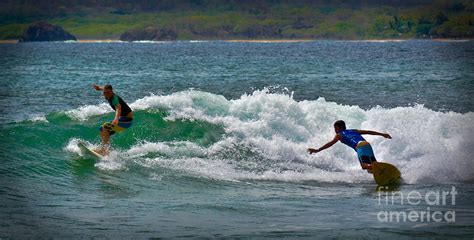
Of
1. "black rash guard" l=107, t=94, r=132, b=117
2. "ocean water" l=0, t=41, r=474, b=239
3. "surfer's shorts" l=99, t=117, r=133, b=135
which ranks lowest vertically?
"ocean water" l=0, t=41, r=474, b=239

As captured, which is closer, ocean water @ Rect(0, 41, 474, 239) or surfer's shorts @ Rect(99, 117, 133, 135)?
ocean water @ Rect(0, 41, 474, 239)

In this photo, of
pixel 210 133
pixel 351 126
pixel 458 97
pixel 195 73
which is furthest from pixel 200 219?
pixel 195 73

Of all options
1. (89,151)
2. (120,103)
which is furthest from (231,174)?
(89,151)

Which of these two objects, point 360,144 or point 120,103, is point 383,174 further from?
point 120,103

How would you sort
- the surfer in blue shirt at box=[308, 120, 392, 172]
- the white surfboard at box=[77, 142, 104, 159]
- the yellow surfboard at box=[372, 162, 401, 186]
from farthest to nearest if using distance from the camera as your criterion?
the white surfboard at box=[77, 142, 104, 159]
the surfer in blue shirt at box=[308, 120, 392, 172]
the yellow surfboard at box=[372, 162, 401, 186]

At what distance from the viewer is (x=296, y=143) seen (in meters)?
22.5

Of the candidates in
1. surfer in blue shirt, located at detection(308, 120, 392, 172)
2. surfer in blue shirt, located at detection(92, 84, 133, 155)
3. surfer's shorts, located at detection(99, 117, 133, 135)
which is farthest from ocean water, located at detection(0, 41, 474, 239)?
surfer's shorts, located at detection(99, 117, 133, 135)

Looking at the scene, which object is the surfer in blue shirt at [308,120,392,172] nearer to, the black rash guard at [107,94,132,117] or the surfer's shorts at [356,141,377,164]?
the surfer's shorts at [356,141,377,164]

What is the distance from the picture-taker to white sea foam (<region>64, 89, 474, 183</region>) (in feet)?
62.8

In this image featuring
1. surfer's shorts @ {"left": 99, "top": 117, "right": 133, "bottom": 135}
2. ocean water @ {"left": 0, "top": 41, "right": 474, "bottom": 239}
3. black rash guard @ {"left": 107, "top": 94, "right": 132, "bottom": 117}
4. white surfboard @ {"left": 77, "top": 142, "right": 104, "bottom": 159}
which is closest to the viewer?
ocean water @ {"left": 0, "top": 41, "right": 474, "bottom": 239}

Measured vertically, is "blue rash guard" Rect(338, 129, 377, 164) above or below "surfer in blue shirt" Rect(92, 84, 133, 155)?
below

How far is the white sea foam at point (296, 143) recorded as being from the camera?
19.1m

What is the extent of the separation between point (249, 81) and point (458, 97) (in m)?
16.3

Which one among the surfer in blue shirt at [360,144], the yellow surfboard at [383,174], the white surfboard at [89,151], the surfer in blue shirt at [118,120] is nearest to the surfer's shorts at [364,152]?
the surfer in blue shirt at [360,144]
